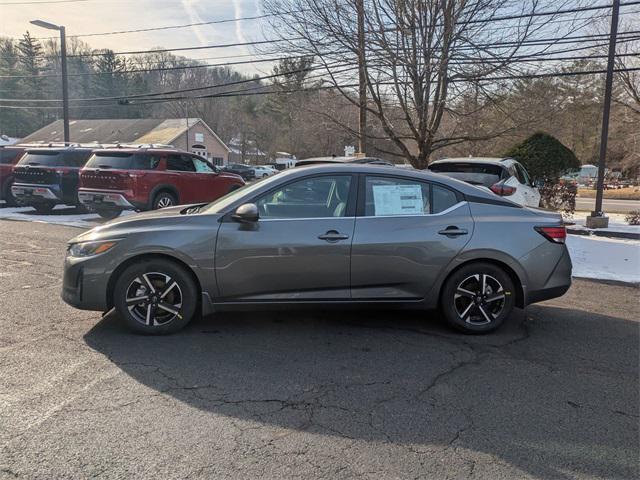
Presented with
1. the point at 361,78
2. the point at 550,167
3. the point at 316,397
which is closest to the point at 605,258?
the point at 550,167

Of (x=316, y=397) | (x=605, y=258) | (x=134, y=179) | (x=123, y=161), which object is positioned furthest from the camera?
(x=123, y=161)

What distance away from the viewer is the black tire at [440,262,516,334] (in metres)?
4.63

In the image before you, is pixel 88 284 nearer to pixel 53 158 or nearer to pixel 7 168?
pixel 53 158

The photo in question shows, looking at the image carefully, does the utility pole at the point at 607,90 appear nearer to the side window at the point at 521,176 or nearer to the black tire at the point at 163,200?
the side window at the point at 521,176

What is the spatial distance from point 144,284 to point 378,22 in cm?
973

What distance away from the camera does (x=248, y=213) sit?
432 cm

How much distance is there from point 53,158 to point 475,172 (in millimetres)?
11133

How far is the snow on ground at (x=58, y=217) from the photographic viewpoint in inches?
493

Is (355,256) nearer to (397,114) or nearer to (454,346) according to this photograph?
(454,346)

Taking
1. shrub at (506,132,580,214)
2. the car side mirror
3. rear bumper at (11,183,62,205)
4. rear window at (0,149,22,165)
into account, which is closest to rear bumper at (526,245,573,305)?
the car side mirror

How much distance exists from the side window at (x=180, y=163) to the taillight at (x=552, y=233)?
31.3ft

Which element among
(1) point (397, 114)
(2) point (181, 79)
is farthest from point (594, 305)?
(2) point (181, 79)

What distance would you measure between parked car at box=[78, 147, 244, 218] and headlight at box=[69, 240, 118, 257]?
23.8ft

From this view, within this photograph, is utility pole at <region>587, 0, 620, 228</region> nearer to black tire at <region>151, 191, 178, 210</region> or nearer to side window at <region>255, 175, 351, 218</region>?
side window at <region>255, 175, 351, 218</region>
